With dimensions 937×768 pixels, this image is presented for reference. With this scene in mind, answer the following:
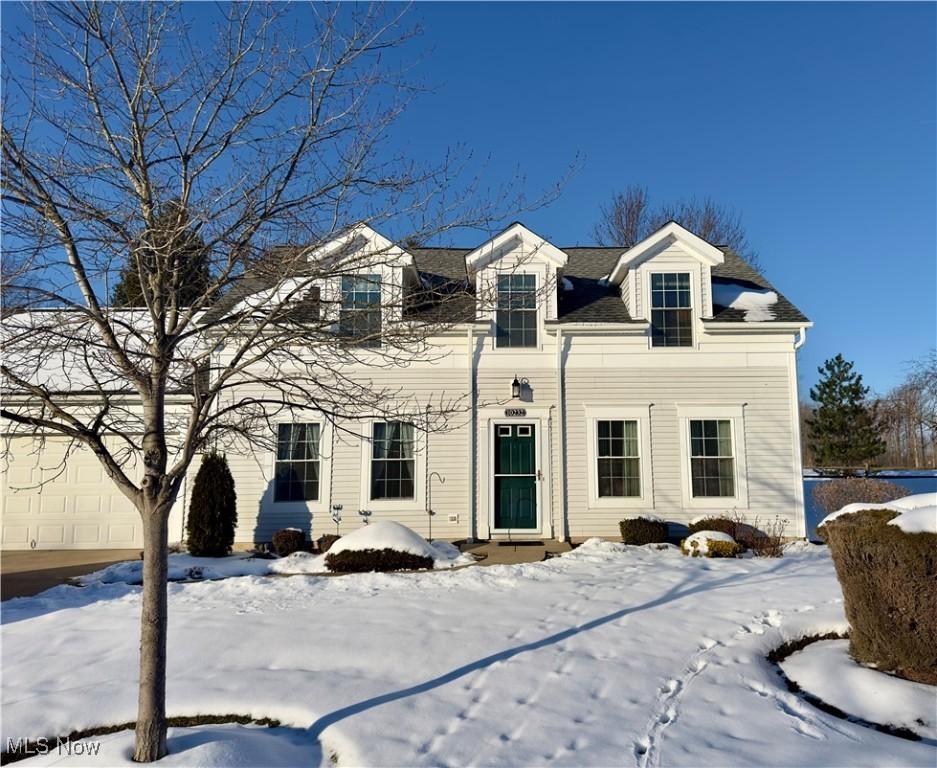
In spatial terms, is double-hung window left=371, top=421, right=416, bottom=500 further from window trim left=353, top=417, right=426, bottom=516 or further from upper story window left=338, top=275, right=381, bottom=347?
upper story window left=338, top=275, right=381, bottom=347

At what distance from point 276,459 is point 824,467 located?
977 inches

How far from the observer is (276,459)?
12.4 m

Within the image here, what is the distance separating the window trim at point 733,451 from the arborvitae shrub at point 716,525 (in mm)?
517

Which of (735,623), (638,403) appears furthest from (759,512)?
(735,623)

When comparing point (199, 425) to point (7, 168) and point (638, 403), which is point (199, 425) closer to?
point (7, 168)

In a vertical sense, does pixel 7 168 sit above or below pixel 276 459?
above

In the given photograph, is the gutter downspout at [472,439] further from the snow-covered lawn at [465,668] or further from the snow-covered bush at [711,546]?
the snow-covered bush at [711,546]

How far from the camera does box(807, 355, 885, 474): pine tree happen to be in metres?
26.9

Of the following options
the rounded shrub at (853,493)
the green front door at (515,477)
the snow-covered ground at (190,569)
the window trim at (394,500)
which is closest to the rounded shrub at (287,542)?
the snow-covered ground at (190,569)

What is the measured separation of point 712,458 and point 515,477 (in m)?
4.05

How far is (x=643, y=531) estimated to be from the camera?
11.4m

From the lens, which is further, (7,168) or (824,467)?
(824,467)

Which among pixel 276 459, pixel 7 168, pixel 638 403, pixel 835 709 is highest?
pixel 7 168

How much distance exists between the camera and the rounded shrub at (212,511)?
1102 centimetres
